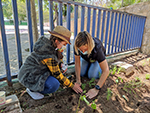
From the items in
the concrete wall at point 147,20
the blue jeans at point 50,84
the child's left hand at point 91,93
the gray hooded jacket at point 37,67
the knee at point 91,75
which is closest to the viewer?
the gray hooded jacket at point 37,67

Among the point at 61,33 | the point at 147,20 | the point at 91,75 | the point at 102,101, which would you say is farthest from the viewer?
the point at 147,20

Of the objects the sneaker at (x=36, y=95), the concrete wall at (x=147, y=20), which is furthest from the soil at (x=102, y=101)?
the concrete wall at (x=147, y=20)

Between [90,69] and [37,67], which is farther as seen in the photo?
[90,69]

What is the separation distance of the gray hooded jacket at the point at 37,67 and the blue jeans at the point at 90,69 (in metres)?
1.13

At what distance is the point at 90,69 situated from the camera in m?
2.62

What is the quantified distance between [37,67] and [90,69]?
4.30 feet

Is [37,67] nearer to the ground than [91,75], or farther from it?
farther from it

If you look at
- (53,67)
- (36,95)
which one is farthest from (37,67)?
(36,95)

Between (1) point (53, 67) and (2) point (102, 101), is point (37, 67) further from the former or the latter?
(2) point (102, 101)

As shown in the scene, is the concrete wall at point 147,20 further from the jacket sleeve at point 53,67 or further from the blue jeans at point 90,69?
the jacket sleeve at point 53,67

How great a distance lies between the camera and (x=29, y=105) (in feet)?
5.72

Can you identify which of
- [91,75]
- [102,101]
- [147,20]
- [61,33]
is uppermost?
[147,20]

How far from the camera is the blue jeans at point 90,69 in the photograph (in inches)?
101

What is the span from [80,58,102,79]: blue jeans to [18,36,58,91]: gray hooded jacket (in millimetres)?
1128
